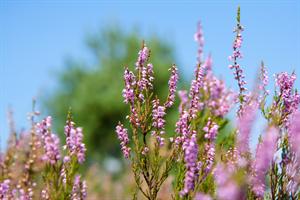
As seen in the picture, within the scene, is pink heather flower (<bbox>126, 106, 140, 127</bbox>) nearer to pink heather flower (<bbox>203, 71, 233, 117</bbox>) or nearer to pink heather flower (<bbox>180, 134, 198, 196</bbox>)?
pink heather flower (<bbox>180, 134, 198, 196</bbox>)

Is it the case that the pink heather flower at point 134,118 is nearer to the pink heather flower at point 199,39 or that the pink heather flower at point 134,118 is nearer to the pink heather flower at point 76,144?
the pink heather flower at point 76,144

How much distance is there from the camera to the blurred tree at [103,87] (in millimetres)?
35781

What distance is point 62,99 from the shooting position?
123 ft

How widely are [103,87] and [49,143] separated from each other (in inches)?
1232

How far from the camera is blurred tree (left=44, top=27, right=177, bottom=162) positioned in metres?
35.8

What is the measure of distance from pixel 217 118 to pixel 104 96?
2631 centimetres

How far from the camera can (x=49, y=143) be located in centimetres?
540

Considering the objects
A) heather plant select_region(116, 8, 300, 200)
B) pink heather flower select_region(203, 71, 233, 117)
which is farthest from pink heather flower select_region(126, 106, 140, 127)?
pink heather flower select_region(203, 71, 233, 117)

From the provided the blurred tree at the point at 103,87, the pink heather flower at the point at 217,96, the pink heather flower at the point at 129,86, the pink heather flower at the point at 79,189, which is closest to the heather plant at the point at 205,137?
the pink heather flower at the point at 129,86

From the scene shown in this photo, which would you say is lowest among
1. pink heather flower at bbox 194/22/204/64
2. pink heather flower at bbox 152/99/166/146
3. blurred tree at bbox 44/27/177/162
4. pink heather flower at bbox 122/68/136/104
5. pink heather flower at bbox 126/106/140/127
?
pink heather flower at bbox 152/99/166/146

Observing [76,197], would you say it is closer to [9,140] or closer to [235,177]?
[235,177]

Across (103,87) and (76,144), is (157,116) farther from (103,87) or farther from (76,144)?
(103,87)

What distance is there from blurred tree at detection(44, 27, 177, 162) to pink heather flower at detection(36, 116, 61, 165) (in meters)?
28.9

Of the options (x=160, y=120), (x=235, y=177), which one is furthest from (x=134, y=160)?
(x=235, y=177)
